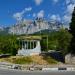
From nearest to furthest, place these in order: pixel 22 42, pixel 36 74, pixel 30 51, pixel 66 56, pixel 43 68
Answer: pixel 36 74 → pixel 43 68 → pixel 66 56 → pixel 30 51 → pixel 22 42

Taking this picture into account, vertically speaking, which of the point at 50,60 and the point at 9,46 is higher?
the point at 9,46

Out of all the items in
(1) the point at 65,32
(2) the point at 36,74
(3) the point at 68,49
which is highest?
(1) the point at 65,32

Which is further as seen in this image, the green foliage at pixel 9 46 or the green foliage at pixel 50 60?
the green foliage at pixel 9 46

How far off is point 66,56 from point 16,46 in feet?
72.9

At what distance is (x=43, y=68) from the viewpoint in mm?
34562

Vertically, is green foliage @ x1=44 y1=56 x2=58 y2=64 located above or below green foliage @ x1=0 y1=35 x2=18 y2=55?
below

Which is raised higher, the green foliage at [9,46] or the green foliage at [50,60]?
the green foliage at [9,46]

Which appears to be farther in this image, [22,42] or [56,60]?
[22,42]

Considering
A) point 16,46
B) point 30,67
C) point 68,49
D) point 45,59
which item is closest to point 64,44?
point 68,49

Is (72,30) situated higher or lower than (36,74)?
higher

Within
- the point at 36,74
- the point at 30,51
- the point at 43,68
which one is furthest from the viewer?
the point at 30,51

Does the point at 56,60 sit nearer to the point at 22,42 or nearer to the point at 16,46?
the point at 22,42

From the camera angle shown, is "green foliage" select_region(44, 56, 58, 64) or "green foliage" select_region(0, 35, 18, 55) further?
"green foliage" select_region(0, 35, 18, 55)

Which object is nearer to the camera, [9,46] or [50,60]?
[50,60]
